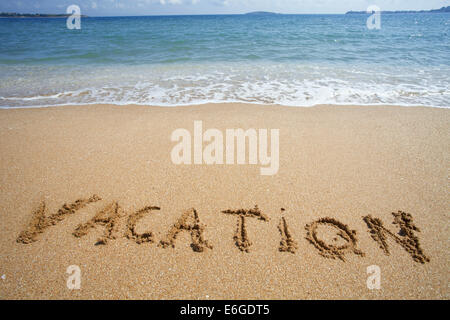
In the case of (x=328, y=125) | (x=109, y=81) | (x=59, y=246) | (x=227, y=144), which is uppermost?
(x=109, y=81)

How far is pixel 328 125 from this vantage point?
378 centimetres

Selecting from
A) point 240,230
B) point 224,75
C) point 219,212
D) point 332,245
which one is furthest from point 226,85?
point 332,245

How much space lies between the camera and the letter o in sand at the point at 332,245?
1.90 meters

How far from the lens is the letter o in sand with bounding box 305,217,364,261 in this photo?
190 centimetres

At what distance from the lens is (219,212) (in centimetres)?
227

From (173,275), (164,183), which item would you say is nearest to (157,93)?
(164,183)

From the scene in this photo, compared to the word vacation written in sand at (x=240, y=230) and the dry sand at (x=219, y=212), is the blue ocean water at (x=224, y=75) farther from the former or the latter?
the word vacation written in sand at (x=240, y=230)

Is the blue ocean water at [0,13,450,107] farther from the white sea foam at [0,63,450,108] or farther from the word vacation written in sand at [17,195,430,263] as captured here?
the word vacation written in sand at [17,195,430,263]

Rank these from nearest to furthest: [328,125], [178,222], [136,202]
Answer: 1. [178,222]
2. [136,202]
3. [328,125]

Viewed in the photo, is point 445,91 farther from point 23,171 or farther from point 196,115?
point 23,171

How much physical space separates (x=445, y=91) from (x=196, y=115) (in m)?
5.92

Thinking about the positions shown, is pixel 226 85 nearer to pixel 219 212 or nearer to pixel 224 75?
pixel 224 75

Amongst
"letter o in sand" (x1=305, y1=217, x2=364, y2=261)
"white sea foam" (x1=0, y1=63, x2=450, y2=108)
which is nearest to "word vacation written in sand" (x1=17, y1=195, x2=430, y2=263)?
"letter o in sand" (x1=305, y1=217, x2=364, y2=261)

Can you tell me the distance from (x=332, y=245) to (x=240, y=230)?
0.81 m
